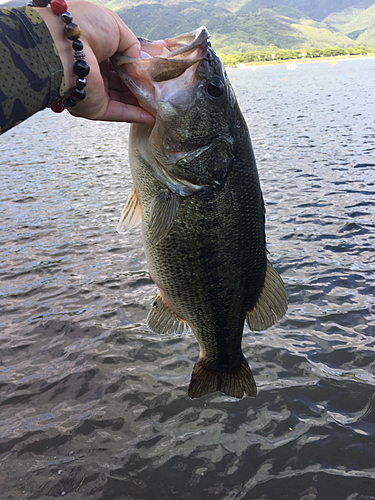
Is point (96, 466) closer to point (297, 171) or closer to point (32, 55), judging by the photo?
point (32, 55)

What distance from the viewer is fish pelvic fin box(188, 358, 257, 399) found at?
9.42ft

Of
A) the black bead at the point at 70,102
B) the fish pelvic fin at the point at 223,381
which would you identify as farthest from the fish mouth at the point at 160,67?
the fish pelvic fin at the point at 223,381

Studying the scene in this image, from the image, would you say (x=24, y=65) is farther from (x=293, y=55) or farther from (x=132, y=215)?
(x=293, y=55)

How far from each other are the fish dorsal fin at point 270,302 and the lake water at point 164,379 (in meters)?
1.93

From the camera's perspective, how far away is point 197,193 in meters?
2.23

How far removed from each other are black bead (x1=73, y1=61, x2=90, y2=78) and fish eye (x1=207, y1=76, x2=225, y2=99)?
2.65 feet

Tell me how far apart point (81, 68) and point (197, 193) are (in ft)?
3.18

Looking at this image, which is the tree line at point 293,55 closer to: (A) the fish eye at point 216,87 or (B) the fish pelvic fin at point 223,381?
(A) the fish eye at point 216,87

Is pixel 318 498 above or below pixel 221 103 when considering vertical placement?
below

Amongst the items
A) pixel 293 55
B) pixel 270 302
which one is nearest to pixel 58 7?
pixel 270 302

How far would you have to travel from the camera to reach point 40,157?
18.3m

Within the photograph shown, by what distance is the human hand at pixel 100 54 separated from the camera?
4.86 ft

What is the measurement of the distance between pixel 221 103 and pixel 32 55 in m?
1.16

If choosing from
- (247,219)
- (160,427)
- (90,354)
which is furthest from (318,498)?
(90,354)
